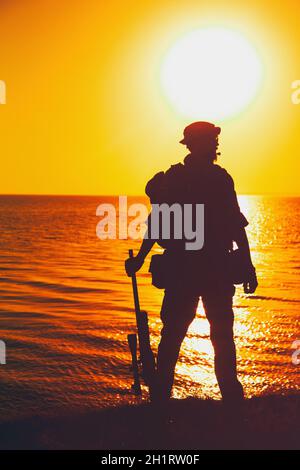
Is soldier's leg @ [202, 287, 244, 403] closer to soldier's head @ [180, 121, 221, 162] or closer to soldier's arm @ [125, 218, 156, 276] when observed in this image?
soldier's arm @ [125, 218, 156, 276]

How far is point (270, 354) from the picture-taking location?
24.1 feet

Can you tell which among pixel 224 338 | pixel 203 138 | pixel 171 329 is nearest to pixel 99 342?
pixel 171 329

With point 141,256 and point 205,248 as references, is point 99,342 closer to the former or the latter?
point 141,256

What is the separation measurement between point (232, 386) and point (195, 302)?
0.79 m

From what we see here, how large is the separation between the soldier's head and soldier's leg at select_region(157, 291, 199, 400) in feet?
3.88

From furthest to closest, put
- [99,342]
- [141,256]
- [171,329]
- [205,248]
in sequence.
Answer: [99,342] < [141,256] < [171,329] < [205,248]

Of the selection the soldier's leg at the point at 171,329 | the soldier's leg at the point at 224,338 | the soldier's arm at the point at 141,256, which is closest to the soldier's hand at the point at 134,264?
the soldier's arm at the point at 141,256

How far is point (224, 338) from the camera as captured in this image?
4.30m

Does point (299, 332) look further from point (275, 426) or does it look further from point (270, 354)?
point (275, 426)

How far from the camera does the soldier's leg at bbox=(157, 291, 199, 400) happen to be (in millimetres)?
4285

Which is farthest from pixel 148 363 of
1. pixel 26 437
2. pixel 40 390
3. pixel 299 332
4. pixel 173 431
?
pixel 299 332

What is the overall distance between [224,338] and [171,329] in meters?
0.45

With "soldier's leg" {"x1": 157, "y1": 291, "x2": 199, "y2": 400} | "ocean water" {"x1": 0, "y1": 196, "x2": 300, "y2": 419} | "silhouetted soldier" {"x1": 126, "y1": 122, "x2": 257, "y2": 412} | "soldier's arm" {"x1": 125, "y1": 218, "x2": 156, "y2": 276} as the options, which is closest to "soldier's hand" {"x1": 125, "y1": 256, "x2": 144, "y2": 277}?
"soldier's arm" {"x1": 125, "y1": 218, "x2": 156, "y2": 276}

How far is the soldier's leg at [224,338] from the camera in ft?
13.9
